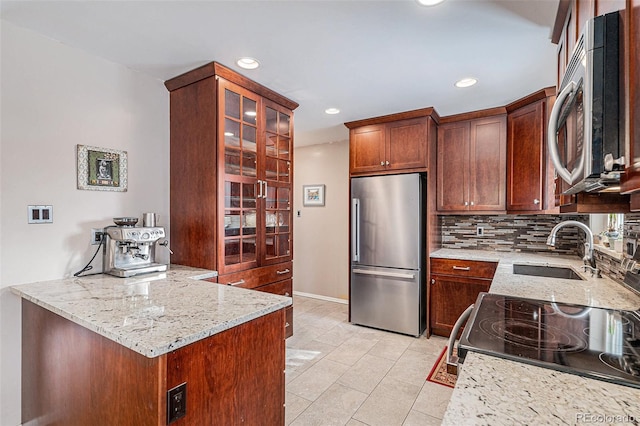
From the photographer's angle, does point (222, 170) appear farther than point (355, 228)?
No

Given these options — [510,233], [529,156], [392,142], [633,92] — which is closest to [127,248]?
[633,92]

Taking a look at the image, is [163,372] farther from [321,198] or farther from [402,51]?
[321,198]

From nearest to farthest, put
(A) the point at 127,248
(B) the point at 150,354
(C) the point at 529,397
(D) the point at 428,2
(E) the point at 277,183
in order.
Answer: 1. (C) the point at 529,397
2. (B) the point at 150,354
3. (D) the point at 428,2
4. (A) the point at 127,248
5. (E) the point at 277,183

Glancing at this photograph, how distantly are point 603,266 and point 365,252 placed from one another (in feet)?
6.35

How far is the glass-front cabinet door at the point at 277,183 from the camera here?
273 centimetres

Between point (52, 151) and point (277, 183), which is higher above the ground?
point (52, 151)

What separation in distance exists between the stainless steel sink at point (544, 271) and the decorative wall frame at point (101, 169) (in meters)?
2.99

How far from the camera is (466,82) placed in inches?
98.1

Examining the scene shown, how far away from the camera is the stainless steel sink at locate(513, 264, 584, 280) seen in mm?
2411

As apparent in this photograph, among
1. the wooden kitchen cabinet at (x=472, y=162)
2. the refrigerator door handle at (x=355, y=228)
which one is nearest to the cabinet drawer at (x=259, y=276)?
the refrigerator door handle at (x=355, y=228)

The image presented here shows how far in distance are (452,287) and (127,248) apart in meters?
2.85

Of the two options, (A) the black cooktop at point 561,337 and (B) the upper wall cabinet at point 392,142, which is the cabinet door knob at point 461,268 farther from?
(A) the black cooktop at point 561,337

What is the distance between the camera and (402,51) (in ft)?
6.61

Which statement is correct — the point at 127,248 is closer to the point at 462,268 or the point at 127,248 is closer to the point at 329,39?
the point at 329,39
